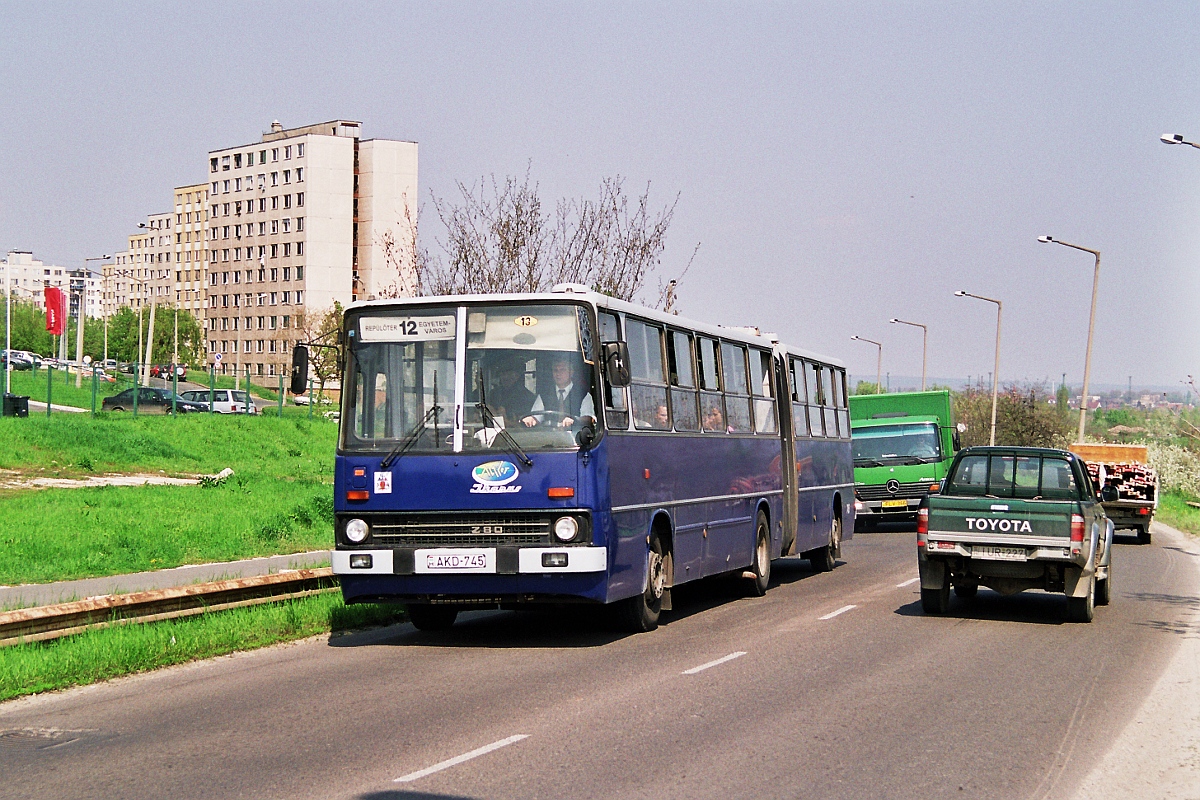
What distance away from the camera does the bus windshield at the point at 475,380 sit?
12922mm

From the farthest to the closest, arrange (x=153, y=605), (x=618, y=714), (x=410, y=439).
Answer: (x=153, y=605)
(x=410, y=439)
(x=618, y=714)

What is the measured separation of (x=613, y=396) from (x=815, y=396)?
10041 mm

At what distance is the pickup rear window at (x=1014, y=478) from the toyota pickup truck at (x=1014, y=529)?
11 mm

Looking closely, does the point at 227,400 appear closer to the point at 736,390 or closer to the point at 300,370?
the point at 736,390

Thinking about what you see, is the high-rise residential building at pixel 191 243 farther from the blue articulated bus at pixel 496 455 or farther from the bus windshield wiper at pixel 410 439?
the bus windshield wiper at pixel 410 439

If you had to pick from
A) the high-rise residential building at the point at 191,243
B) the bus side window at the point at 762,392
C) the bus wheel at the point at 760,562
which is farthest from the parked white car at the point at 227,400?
the high-rise residential building at the point at 191,243

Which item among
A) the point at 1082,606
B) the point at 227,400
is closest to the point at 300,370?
the point at 1082,606

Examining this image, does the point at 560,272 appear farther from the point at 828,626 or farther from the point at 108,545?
the point at 828,626

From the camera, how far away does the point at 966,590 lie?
16953 mm

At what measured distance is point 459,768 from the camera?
25.8 feet

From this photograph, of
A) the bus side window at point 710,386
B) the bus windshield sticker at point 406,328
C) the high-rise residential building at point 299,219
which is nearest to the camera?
the bus windshield sticker at point 406,328

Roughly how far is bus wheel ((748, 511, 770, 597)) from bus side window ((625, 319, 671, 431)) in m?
3.93

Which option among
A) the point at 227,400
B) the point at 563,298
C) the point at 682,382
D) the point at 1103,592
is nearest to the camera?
the point at 563,298

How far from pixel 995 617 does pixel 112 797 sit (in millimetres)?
11183
